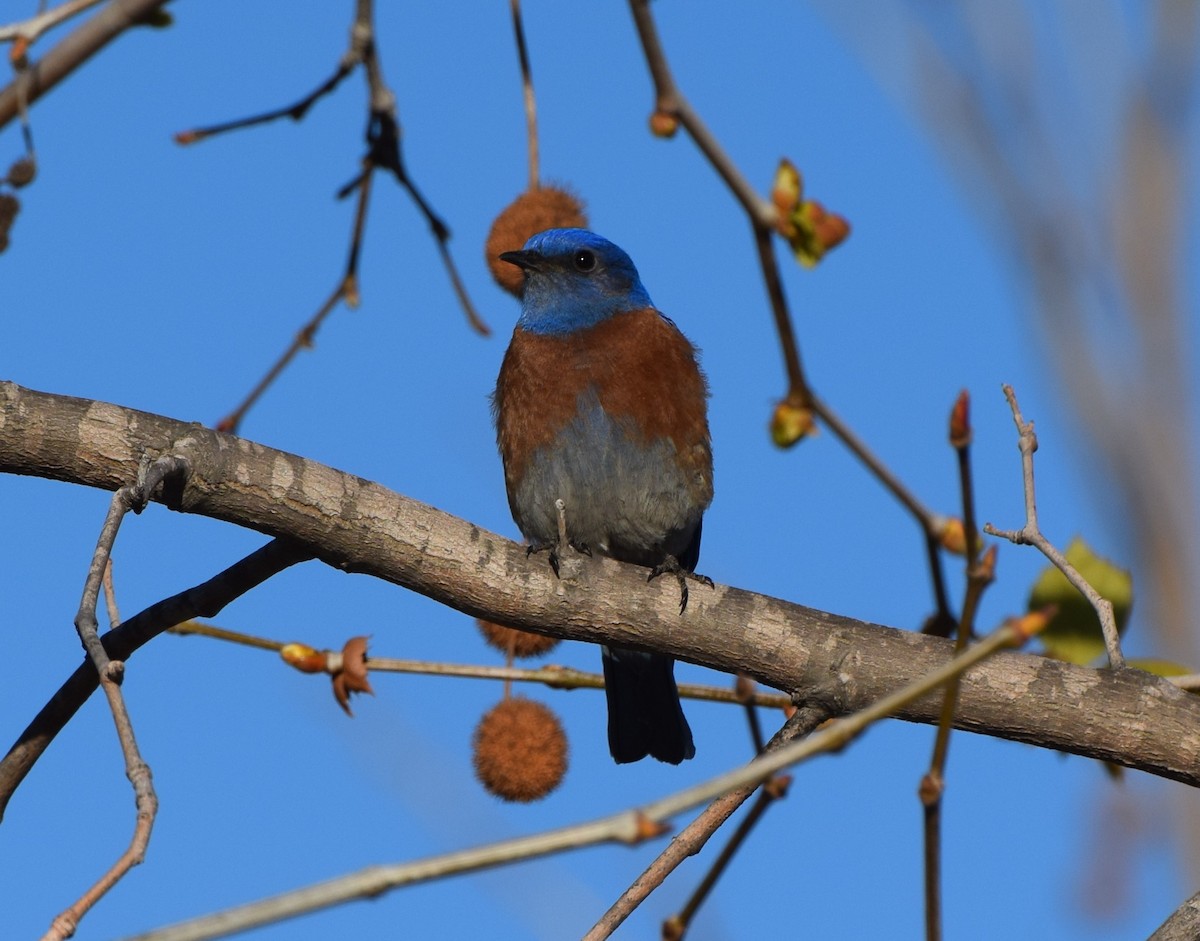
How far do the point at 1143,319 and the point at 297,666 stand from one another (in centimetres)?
322

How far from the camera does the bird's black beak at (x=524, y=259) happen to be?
5.30 metres

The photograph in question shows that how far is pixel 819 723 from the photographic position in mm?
3883

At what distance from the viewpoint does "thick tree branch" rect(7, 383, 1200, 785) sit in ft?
11.5

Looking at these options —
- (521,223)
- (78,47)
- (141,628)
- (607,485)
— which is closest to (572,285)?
(607,485)

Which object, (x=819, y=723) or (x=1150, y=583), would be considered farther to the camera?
(x=1150, y=583)

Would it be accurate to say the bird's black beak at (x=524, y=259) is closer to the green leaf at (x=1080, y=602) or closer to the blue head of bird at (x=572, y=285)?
the blue head of bird at (x=572, y=285)

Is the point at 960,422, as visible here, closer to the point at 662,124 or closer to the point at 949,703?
the point at 949,703

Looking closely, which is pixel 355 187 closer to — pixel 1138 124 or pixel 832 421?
pixel 832 421

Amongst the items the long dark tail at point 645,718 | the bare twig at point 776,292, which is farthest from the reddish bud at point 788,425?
the long dark tail at point 645,718

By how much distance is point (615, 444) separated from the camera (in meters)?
5.45

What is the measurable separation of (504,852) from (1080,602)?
2515 mm

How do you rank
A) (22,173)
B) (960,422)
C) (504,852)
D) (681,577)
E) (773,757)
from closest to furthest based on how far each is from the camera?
(504,852), (773,757), (960,422), (22,173), (681,577)

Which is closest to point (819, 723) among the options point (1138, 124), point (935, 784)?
point (935, 784)

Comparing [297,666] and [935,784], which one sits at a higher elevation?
[297,666]
